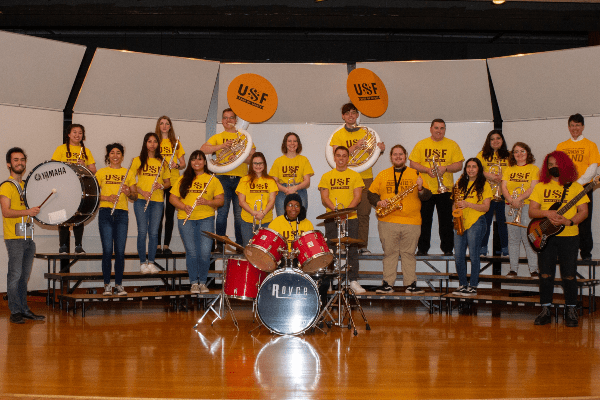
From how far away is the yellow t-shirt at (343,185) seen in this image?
7.65 metres

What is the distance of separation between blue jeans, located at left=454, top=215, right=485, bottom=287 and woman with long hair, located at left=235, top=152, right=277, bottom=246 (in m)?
2.46

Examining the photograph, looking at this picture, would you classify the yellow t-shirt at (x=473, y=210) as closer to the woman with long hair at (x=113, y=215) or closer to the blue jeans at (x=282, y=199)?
the blue jeans at (x=282, y=199)

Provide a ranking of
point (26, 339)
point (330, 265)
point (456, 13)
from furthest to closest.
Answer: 1. point (456, 13)
2. point (330, 265)
3. point (26, 339)

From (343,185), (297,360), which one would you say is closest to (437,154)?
(343,185)

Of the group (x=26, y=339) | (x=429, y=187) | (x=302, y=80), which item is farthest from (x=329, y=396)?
(x=302, y=80)

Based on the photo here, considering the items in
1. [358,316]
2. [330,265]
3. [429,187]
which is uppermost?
[429,187]

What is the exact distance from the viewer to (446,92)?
952cm

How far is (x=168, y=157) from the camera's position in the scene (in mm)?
8469

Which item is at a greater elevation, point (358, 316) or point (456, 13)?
point (456, 13)

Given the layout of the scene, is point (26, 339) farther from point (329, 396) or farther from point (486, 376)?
point (486, 376)

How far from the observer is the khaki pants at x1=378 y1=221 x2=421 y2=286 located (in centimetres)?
767

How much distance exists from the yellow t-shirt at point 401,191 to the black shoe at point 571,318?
2.03 meters

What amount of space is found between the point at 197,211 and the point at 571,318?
15.3 ft

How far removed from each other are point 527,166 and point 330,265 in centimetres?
316
